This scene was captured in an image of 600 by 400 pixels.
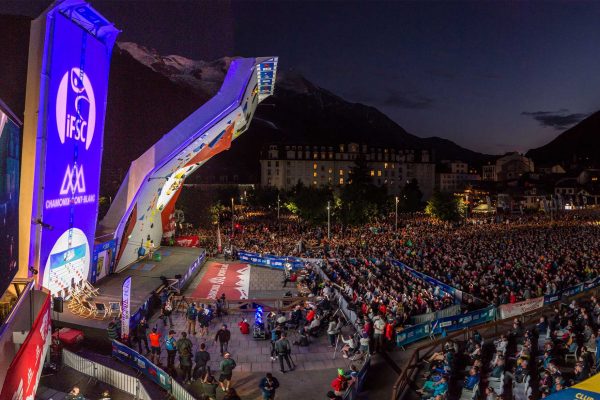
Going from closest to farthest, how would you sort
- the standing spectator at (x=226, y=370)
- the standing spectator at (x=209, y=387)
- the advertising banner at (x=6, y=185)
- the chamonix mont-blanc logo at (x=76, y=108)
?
1. the advertising banner at (x=6, y=185)
2. the standing spectator at (x=209, y=387)
3. the standing spectator at (x=226, y=370)
4. the chamonix mont-blanc logo at (x=76, y=108)

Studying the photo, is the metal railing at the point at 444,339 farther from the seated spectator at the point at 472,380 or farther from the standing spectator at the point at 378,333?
the seated spectator at the point at 472,380

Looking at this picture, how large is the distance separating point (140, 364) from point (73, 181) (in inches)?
406

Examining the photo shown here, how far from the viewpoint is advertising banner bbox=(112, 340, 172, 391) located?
35.8ft

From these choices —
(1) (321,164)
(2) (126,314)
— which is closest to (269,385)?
(2) (126,314)

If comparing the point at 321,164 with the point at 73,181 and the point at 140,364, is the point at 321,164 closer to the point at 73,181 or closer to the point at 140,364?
the point at 73,181

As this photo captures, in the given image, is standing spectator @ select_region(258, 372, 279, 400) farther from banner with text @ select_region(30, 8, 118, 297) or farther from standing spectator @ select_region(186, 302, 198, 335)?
banner with text @ select_region(30, 8, 118, 297)

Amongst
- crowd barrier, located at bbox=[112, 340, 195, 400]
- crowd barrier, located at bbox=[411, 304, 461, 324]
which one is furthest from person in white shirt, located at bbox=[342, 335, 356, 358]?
crowd barrier, located at bbox=[112, 340, 195, 400]

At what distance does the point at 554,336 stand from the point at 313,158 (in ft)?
286

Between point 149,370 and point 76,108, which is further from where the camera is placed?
point 76,108

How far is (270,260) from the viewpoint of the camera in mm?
30125

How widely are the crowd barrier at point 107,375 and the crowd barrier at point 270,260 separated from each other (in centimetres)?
1636

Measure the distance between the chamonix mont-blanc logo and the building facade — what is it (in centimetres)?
7486

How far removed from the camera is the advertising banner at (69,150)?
16625mm

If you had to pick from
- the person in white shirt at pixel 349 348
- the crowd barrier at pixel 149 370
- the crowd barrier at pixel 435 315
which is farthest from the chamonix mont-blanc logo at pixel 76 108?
the crowd barrier at pixel 435 315
